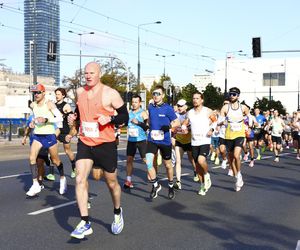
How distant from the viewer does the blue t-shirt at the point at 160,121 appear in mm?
8867

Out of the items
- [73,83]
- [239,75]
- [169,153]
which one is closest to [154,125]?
[169,153]

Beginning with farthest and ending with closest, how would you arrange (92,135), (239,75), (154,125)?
1. (239,75)
2. (154,125)
3. (92,135)

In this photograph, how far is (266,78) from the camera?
329 ft

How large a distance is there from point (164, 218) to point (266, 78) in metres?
96.2

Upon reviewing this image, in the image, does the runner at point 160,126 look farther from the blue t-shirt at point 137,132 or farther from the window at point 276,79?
the window at point 276,79

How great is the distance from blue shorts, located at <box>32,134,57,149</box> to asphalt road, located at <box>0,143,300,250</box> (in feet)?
2.90

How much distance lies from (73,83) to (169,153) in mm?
64814

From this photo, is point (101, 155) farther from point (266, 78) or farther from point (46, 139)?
point (266, 78)

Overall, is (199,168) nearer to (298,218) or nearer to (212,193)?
(212,193)

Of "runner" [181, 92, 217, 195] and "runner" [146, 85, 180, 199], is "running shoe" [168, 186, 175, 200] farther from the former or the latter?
"runner" [181, 92, 217, 195]

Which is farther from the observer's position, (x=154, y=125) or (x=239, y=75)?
(x=239, y=75)

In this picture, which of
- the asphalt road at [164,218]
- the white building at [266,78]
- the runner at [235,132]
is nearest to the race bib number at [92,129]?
the asphalt road at [164,218]

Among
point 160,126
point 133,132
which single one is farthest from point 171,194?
point 133,132

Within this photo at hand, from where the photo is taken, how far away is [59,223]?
6.74 meters
